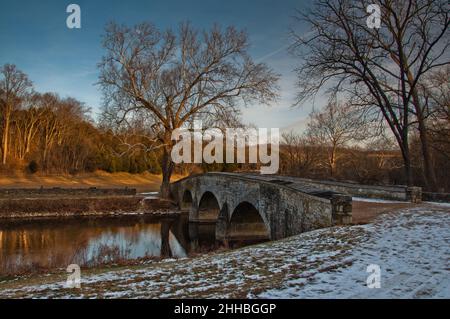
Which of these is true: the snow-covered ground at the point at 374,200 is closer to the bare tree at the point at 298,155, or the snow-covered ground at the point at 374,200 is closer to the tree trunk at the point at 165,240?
the tree trunk at the point at 165,240

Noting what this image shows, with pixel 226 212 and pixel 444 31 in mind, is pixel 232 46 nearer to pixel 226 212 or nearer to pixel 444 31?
pixel 226 212

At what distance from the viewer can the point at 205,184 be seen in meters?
26.2

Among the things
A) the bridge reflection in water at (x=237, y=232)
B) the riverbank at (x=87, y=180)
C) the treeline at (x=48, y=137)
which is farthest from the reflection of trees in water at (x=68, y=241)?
the treeline at (x=48, y=137)

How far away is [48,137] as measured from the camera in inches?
1977

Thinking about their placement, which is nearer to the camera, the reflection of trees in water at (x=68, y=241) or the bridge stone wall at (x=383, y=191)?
the bridge stone wall at (x=383, y=191)

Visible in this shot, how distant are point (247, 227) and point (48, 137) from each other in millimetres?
39270

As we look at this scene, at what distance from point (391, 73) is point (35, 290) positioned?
A: 1748 centimetres

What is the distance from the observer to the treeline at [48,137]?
1790 inches

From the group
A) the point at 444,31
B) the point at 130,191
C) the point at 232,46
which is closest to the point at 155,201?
the point at 130,191

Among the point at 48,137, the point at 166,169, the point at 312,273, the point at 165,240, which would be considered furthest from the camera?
the point at 48,137

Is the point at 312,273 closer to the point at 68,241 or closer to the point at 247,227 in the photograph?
the point at 247,227

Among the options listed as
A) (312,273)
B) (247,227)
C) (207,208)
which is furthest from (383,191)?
(207,208)

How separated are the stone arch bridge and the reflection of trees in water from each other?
4.04 m

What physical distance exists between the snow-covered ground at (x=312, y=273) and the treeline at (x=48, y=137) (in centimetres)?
3840
